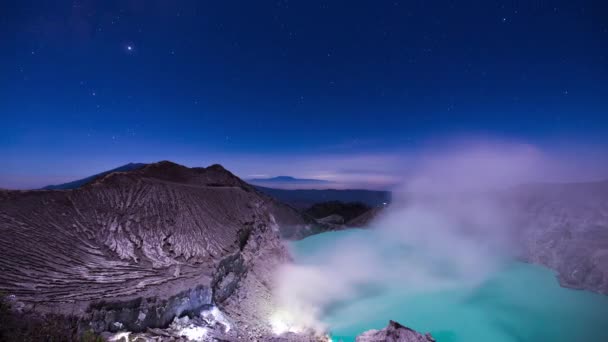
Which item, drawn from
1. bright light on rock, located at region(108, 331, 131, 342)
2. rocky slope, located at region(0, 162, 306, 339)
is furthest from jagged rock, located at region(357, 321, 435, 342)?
bright light on rock, located at region(108, 331, 131, 342)

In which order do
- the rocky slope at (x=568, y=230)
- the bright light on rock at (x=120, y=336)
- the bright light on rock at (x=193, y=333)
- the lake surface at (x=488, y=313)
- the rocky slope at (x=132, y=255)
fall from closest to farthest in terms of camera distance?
the bright light on rock at (x=120, y=336), the rocky slope at (x=132, y=255), the bright light on rock at (x=193, y=333), the lake surface at (x=488, y=313), the rocky slope at (x=568, y=230)

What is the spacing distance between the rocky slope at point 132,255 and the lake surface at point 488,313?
24.2 ft

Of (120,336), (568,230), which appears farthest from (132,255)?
(568,230)

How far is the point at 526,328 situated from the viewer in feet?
57.8

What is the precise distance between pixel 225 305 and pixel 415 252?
82.6 ft

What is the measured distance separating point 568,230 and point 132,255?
126 feet

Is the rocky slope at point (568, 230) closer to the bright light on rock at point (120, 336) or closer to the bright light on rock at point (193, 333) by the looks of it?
the bright light on rock at point (193, 333)

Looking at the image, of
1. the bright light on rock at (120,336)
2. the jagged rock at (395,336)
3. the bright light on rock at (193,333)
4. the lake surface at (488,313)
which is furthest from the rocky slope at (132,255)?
the lake surface at (488,313)

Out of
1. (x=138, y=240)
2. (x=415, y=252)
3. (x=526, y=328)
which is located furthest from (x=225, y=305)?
(x=415, y=252)

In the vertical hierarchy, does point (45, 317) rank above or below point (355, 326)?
above

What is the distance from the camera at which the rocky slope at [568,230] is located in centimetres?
2222

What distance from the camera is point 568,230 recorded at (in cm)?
2641

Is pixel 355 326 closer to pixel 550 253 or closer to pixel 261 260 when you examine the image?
pixel 261 260

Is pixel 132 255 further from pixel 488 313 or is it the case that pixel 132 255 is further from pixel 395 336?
pixel 488 313
